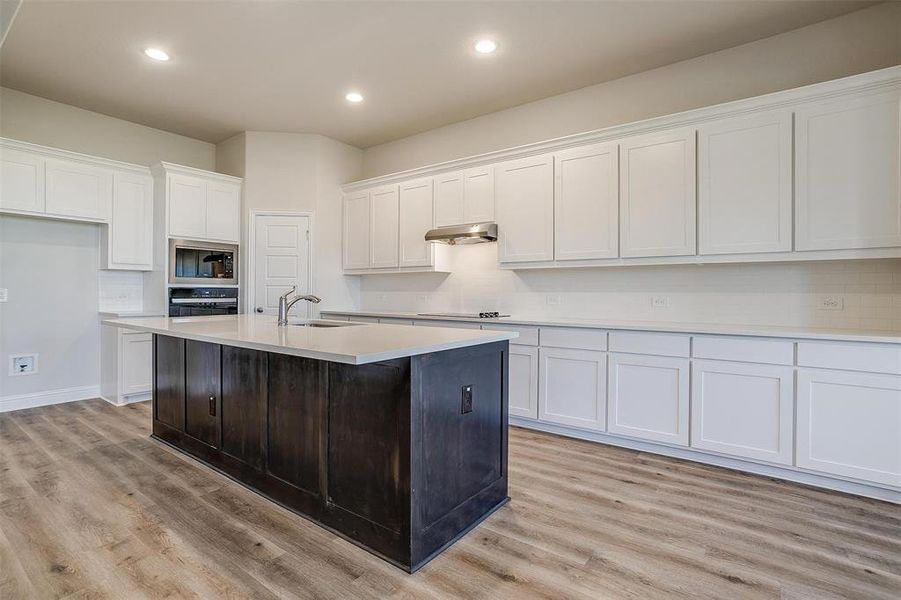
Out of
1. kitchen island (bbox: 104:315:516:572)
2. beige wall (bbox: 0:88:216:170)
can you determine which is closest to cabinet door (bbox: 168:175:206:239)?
beige wall (bbox: 0:88:216:170)

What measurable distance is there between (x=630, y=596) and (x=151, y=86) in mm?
5222

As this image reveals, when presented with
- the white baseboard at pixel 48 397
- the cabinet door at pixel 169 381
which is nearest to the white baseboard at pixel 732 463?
the cabinet door at pixel 169 381

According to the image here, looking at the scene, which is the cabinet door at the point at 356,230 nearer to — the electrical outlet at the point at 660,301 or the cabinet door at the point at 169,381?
the cabinet door at the point at 169,381

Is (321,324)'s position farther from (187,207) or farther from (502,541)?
(187,207)

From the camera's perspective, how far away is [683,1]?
2891mm

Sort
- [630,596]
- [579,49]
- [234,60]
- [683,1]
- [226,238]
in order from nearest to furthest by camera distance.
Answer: [630,596] < [683,1] < [579,49] < [234,60] < [226,238]

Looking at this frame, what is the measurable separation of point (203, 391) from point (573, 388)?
2.63 meters

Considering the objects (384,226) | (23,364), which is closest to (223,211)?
(384,226)

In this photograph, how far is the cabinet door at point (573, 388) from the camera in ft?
11.1

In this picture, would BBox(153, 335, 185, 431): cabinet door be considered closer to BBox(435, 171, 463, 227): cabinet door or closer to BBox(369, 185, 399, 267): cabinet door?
BBox(369, 185, 399, 267): cabinet door

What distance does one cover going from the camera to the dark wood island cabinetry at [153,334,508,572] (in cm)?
190

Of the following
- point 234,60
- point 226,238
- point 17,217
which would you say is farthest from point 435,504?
point 17,217

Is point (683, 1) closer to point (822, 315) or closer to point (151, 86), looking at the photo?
point (822, 315)

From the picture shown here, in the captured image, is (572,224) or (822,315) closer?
(822,315)
